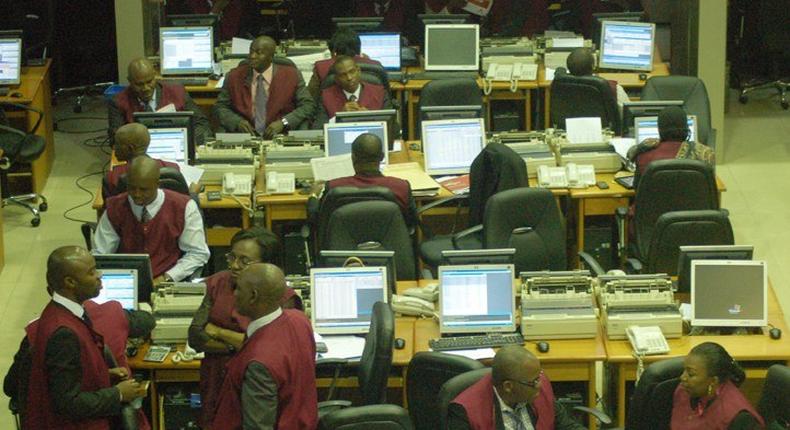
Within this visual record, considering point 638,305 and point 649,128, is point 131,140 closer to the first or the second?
point 638,305

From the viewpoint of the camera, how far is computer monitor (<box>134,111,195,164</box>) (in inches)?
407

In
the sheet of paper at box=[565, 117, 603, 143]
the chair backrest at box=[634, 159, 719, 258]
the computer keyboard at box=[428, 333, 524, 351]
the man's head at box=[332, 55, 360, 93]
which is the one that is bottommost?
the computer keyboard at box=[428, 333, 524, 351]

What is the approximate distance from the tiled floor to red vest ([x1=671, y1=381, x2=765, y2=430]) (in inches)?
131

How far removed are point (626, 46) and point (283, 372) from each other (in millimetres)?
7348

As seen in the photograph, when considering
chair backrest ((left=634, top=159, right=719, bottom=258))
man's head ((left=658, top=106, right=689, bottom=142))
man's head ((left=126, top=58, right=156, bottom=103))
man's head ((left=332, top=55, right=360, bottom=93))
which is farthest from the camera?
man's head ((left=332, top=55, right=360, bottom=93))

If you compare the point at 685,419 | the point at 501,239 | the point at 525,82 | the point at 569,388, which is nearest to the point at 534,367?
the point at 685,419

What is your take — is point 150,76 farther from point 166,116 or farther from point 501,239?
point 501,239

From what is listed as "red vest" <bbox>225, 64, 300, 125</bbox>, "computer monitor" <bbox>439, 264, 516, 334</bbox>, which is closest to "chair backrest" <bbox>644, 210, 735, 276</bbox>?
"computer monitor" <bbox>439, 264, 516, 334</bbox>

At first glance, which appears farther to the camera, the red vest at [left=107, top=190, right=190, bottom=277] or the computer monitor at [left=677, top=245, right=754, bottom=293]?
the red vest at [left=107, top=190, right=190, bottom=277]

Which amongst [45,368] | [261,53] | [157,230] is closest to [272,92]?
[261,53]

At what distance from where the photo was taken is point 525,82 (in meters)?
12.6

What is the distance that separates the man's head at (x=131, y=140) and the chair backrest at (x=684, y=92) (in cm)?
375

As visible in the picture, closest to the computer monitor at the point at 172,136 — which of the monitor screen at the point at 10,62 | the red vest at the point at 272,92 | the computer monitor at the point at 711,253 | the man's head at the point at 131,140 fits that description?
the man's head at the point at 131,140

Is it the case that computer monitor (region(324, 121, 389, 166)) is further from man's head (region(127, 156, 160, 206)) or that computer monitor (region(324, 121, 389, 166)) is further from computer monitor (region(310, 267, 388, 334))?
computer monitor (region(310, 267, 388, 334))
